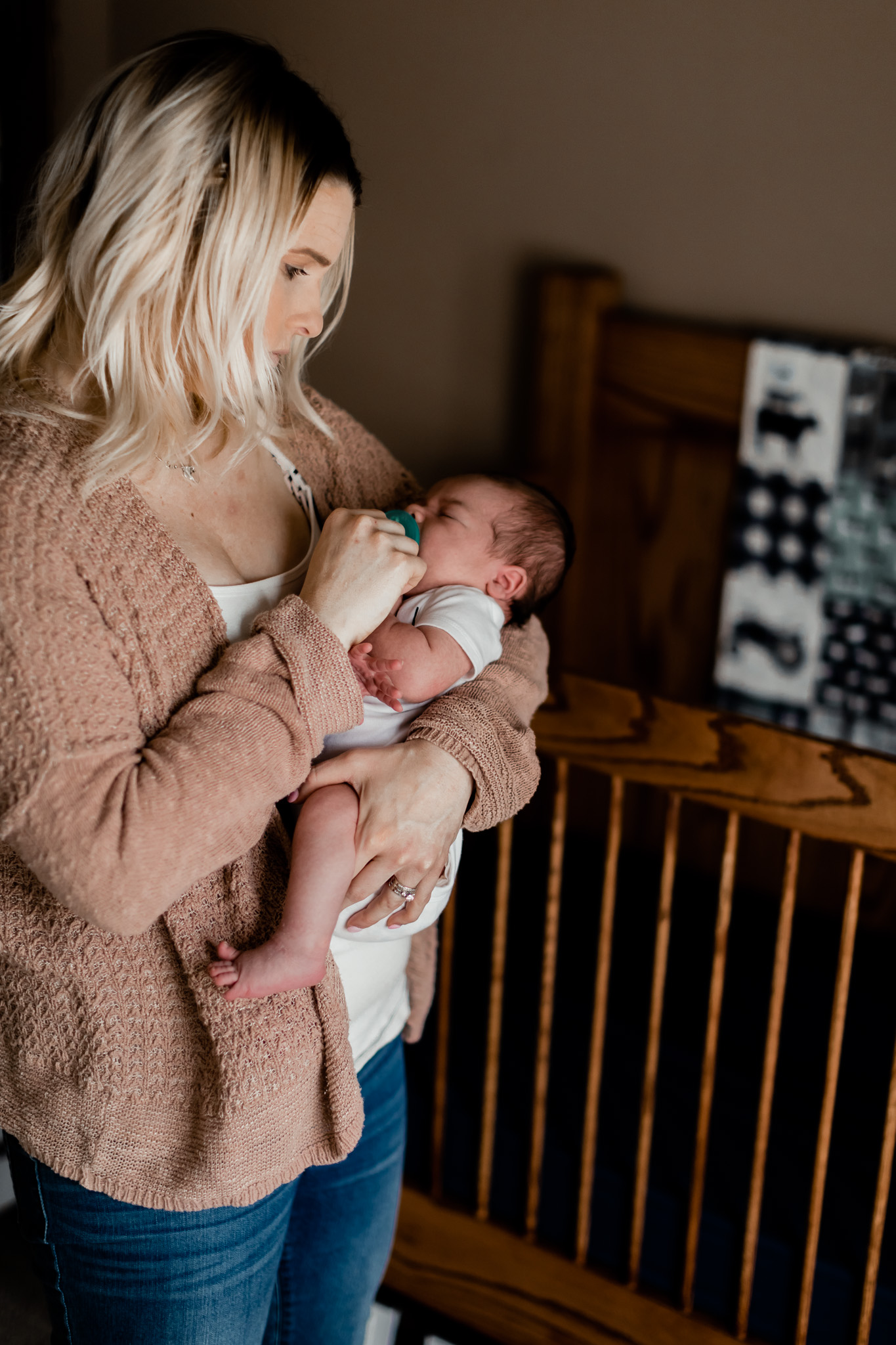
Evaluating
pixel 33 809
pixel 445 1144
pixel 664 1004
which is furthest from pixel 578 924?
pixel 33 809

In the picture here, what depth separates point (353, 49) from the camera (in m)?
2.10

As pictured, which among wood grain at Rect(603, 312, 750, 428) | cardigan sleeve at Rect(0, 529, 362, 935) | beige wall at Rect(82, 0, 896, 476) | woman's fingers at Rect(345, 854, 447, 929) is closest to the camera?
cardigan sleeve at Rect(0, 529, 362, 935)

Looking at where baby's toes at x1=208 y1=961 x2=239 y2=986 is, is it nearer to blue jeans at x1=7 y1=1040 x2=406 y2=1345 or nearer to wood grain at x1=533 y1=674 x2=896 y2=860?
blue jeans at x1=7 y1=1040 x2=406 y2=1345

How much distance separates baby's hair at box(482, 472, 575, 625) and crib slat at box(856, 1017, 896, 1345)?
638 millimetres

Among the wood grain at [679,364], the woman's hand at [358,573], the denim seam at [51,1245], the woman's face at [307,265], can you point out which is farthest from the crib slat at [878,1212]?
the wood grain at [679,364]

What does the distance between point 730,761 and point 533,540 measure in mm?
331

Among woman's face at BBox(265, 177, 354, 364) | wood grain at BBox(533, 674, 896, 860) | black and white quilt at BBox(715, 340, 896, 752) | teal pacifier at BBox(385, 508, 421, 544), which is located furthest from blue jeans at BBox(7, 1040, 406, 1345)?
black and white quilt at BBox(715, 340, 896, 752)

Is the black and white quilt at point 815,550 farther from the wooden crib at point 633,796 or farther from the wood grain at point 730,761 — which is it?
the wood grain at point 730,761

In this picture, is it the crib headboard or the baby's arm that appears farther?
the crib headboard

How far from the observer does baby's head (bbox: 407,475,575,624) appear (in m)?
1.25

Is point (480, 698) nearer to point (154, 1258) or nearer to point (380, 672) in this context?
point (380, 672)

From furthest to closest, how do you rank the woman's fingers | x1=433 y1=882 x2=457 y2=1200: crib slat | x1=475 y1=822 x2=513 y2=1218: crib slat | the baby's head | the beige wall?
the beige wall < x1=433 y1=882 x2=457 y2=1200: crib slat < x1=475 y1=822 x2=513 y2=1218: crib slat < the baby's head < the woman's fingers

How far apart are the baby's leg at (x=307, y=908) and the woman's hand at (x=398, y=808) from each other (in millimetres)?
13

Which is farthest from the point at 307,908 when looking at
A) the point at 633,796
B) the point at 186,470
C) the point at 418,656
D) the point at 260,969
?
the point at 633,796
